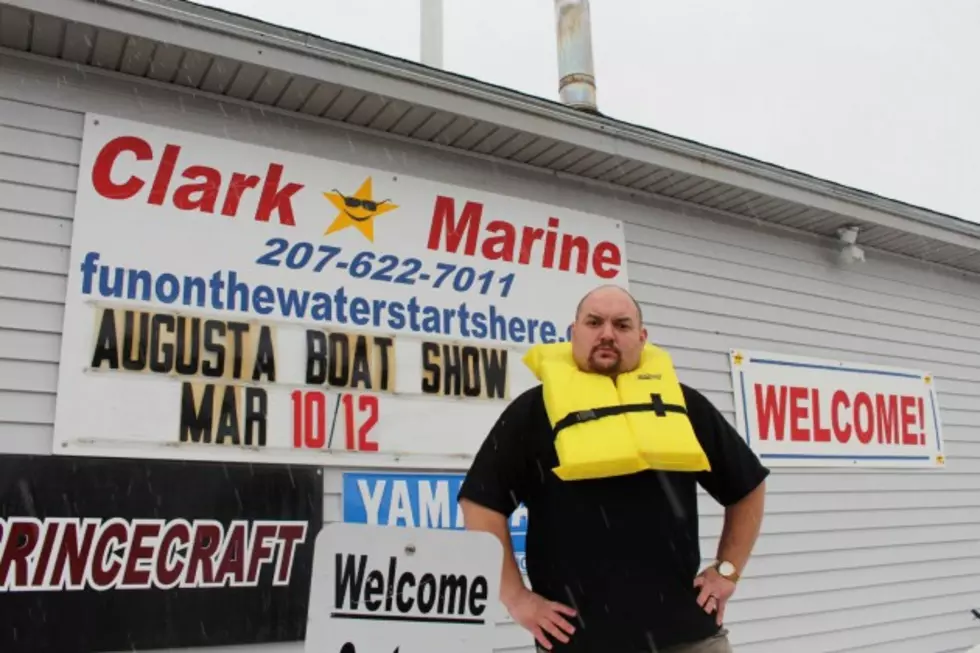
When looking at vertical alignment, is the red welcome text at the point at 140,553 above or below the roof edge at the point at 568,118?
below

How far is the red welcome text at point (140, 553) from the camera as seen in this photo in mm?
3830

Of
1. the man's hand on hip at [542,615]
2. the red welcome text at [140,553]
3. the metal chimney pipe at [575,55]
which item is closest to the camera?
the man's hand on hip at [542,615]

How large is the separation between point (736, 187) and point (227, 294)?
3.73 meters

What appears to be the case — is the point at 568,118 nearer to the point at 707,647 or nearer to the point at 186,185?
the point at 186,185

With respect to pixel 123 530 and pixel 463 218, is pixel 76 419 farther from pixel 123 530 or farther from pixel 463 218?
pixel 463 218

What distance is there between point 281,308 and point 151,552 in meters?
1.38

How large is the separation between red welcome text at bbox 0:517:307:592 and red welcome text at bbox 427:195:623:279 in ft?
6.49

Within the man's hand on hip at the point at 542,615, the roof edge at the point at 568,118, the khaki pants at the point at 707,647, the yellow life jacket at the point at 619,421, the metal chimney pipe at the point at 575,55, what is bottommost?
the khaki pants at the point at 707,647

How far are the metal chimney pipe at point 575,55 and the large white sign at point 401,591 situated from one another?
5.42 meters

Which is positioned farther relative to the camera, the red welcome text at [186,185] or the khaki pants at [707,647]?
A: the red welcome text at [186,185]

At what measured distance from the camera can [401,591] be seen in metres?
2.24

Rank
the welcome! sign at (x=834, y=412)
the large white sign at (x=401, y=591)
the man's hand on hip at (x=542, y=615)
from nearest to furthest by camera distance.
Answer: the large white sign at (x=401, y=591)
the man's hand on hip at (x=542, y=615)
the welcome! sign at (x=834, y=412)

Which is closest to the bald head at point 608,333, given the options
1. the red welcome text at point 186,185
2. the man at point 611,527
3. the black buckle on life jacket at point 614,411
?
the man at point 611,527

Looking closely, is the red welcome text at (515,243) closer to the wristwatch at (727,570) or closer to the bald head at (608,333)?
the bald head at (608,333)
